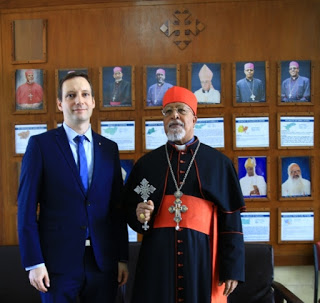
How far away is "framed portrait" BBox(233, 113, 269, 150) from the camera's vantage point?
108 inches

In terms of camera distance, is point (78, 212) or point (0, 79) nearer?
point (78, 212)

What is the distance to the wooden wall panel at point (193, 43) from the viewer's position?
8.96 feet

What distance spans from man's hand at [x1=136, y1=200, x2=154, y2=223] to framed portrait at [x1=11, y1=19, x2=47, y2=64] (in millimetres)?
1894

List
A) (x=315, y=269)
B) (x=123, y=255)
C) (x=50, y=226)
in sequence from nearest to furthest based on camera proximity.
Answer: (x=50, y=226) → (x=123, y=255) → (x=315, y=269)

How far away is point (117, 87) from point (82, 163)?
1290mm

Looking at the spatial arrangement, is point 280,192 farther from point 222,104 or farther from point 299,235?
point 222,104

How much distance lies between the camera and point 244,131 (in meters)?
2.75

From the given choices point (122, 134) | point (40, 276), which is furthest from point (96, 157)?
point (122, 134)

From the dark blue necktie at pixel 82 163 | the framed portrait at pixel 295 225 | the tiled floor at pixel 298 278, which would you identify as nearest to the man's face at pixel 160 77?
the dark blue necktie at pixel 82 163

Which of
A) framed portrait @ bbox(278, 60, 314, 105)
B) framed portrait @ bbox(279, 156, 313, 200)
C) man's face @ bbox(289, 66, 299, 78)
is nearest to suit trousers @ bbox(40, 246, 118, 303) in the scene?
framed portrait @ bbox(279, 156, 313, 200)

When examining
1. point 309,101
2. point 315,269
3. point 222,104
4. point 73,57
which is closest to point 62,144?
point 73,57

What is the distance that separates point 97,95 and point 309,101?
1.97 metres

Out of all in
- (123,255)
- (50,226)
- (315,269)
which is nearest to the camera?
(50,226)

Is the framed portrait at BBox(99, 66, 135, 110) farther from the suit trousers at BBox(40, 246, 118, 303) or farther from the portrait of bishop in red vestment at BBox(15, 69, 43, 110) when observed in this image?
the suit trousers at BBox(40, 246, 118, 303)
